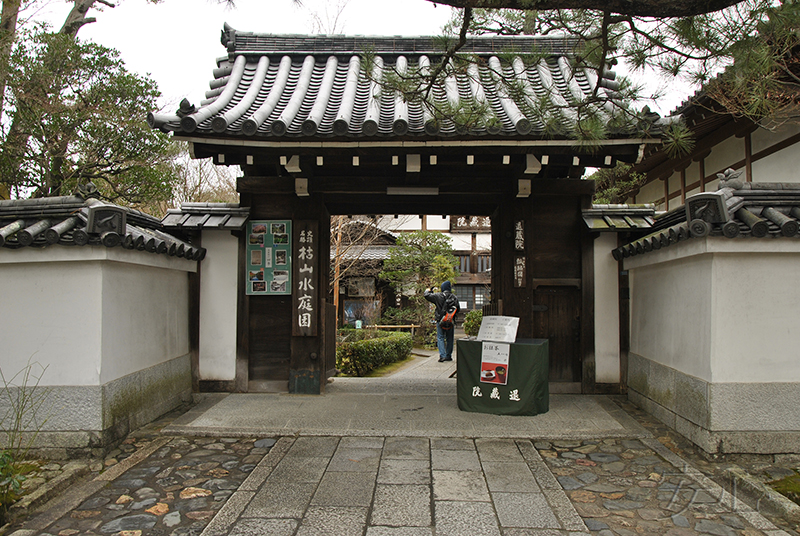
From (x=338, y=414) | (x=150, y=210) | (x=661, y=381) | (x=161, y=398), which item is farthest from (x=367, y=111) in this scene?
(x=150, y=210)

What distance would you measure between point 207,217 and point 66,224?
251cm

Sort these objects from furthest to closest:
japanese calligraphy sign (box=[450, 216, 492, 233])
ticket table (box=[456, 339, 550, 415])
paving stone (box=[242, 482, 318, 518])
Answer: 1. japanese calligraphy sign (box=[450, 216, 492, 233])
2. ticket table (box=[456, 339, 550, 415])
3. paving stone (box=[242, 482, 318, 518])

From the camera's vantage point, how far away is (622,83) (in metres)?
4.52

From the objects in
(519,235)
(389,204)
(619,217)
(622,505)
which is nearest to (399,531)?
(622,505)

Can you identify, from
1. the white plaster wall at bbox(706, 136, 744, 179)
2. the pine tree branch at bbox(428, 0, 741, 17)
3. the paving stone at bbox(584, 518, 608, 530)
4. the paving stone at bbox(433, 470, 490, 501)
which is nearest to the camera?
the pine tree branch at bbox(428, 0, 741, 17)

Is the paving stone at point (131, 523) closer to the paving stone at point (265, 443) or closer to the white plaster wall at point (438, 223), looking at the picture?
the paving stone at point (265, 443)

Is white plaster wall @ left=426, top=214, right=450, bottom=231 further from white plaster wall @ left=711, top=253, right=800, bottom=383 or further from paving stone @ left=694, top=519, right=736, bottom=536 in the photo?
paving stone @ left=694, top=519, right=736, bottom=536

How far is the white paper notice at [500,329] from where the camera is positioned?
6566mm

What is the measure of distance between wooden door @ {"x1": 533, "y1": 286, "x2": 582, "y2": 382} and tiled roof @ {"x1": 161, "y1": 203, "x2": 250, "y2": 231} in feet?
15.6

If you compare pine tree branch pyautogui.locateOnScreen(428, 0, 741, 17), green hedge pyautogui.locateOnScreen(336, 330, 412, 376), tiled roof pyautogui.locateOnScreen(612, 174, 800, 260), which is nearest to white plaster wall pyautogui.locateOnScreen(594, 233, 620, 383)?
tiled roof pyautogui.locateOnScreen(612, 174, 800, 260)

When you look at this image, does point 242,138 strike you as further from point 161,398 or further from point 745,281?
point 745,281

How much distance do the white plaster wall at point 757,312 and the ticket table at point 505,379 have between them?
212 cm

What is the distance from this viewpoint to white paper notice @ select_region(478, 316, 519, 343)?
6566mm

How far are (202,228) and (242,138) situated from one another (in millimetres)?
1816
